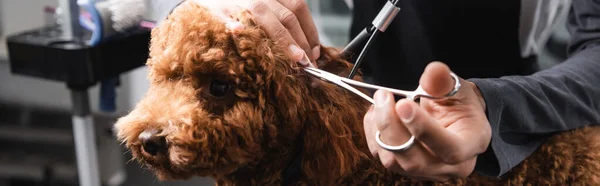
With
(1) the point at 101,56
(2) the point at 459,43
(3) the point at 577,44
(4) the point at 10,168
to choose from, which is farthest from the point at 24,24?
(3) the point at 577,44

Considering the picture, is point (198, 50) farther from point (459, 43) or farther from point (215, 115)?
point (459, 43)

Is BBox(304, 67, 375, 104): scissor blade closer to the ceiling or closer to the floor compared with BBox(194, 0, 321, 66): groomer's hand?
closer to the floor

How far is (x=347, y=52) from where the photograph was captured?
20.7 inches

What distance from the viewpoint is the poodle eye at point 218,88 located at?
45 cm

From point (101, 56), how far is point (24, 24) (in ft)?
2.89

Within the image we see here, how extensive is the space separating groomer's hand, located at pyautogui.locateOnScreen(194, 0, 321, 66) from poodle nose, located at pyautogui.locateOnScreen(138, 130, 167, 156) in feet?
0.34

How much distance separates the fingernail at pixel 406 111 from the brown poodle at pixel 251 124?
0.13 meters

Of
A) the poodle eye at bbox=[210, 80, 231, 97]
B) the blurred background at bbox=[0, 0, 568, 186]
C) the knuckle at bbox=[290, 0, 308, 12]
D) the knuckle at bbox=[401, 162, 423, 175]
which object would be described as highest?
the knuckle at bbox=[290, 0, 308, 12]

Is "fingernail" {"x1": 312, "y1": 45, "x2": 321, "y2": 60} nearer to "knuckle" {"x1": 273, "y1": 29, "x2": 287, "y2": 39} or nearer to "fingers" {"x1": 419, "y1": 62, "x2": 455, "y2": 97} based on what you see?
"knuckle" {"x1": 273, "y1": 29, "x2": 287, "y2": 39}

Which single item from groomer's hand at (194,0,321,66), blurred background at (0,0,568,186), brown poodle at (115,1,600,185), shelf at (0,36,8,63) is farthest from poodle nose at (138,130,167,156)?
shelf at (0,36,8,63)

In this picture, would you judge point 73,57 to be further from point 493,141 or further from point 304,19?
point 493,141

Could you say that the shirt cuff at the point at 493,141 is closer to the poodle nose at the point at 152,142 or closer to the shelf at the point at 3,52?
the poodle nose at the point at 152,142

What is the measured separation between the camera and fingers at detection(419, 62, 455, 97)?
1.08 ft

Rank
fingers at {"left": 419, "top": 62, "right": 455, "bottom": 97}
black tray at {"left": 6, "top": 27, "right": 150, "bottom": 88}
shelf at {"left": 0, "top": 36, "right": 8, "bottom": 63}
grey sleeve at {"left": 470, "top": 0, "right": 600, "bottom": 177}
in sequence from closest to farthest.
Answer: fingers at {"left": 419, "top": 62, "right": 455, "bottom": 97}
grey sleeve at {"left": 470, "top": 0, "right": 600, "bottom": 177}
black tray at {"left": 6, "top": 27, "right": 150, "bottom": 88}
shelf at {"left": 0, "top": 36, "right": 8, "bottom": 63}
